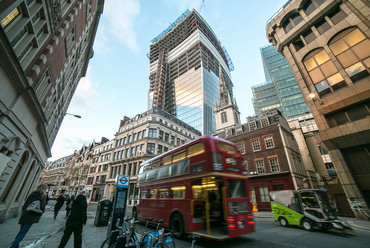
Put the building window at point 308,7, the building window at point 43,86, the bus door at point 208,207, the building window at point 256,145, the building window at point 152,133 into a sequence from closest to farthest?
the bus door at point 208,207, the building window at point 43,86, the building window at point 308,7, the building window at point 256,145, the building window at point 152,133

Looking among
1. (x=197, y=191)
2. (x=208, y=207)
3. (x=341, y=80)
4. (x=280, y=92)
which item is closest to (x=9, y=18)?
(x=197, y=191)

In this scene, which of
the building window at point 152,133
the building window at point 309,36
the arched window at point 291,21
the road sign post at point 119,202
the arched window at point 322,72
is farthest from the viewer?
the building window at point 152,133

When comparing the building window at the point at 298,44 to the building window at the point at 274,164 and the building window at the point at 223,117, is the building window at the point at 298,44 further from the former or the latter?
the building window at the point at 223,117

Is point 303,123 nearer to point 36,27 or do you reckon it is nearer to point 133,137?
point 133,137

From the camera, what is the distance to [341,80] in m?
14.2

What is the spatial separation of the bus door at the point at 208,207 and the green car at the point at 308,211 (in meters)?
5.08

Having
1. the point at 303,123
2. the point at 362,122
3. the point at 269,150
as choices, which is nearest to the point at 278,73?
the point at 303,123

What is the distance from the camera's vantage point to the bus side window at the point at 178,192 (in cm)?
751

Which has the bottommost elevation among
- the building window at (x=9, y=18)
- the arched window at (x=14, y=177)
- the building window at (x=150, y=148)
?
the arched window at (x=14, y=177)


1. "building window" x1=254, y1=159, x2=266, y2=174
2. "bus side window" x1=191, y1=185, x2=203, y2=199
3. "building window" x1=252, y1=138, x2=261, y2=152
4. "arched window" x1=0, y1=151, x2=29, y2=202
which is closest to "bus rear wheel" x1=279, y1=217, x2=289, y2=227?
"bus side window" x1=191, y1=185, x2=203, y2=199

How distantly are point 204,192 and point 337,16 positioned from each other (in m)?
22.5

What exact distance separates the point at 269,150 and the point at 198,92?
55770 millimetres

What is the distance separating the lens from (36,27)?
8383mm

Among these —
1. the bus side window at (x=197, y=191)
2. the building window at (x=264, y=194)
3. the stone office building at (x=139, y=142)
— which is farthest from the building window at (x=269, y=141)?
the stone office building at (x=139, y=142)
